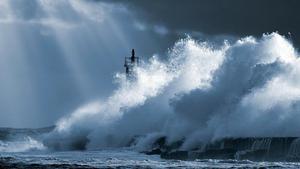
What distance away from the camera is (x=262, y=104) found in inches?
1297

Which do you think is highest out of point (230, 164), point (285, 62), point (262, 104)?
point (285, 62)

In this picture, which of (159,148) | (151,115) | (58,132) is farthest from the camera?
(58,132)

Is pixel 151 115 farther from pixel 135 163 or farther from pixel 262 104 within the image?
pixel 135 163

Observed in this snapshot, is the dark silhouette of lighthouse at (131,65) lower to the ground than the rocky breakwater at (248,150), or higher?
higher

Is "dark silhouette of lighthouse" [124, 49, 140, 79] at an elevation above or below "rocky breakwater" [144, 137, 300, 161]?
above

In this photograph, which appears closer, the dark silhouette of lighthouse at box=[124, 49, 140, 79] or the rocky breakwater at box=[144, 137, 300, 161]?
the rocky breakwater at box=[144, 137, 300, 161]

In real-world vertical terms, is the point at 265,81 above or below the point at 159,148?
above

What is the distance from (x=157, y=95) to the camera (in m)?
45.1

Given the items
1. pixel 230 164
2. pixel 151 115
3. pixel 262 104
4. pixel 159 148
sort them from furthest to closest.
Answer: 1. pixel 151 115
2. pixel 159 148
3. pixel 262 104
4. pixel 230 164

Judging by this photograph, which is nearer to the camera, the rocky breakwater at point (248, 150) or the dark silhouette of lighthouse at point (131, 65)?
the rocky breakwater at point (248, 150)

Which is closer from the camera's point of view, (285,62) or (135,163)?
(135,163)

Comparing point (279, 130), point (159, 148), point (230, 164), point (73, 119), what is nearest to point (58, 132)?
point (73, 119)

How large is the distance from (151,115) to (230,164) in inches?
720

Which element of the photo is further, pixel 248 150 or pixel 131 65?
pixel 131 65
